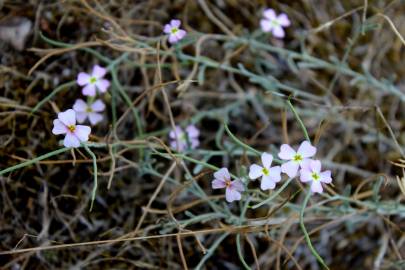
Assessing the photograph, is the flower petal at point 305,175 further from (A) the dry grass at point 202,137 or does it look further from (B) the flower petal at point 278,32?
(B) the flower petal at point 278,32

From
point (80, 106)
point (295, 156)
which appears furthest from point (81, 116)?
point (295, 156)

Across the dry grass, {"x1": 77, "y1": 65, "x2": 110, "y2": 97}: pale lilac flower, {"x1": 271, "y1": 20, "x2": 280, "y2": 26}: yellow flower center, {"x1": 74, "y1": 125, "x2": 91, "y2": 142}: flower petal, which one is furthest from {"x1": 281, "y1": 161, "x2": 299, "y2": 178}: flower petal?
{"x1": 271, "y1": 20, "x2": 280, "y2": 26}: yellow flower center

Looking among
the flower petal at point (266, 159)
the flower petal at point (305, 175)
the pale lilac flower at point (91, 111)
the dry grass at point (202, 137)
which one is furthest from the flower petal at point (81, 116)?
the flower petal at point (305, 175)

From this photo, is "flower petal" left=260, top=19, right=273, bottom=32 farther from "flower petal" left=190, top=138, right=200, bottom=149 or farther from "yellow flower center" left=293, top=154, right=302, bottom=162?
"yellow flower center" left=293, top=154, right=302, bottom=162

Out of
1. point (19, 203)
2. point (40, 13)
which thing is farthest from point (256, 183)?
point (40, 13)

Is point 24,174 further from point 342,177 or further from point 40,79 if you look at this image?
point 342,177

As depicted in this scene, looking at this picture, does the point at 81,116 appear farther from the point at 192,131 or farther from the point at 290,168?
the point at 290,168
